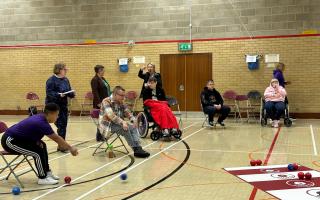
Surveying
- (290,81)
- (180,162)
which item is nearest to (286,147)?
(180,162)

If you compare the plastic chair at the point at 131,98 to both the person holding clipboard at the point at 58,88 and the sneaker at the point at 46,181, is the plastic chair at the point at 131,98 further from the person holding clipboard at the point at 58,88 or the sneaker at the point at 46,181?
the sneaker at the point at 46,181

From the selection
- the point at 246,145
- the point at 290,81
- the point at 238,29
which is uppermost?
the point at 238,29

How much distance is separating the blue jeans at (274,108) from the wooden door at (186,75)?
300cm

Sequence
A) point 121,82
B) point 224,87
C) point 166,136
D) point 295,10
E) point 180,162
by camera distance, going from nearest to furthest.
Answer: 1. point 180,162
2. point 166,136
3. point 295,10
4. point 224,87
5. point 121,82

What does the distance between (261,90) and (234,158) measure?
6.80 meters

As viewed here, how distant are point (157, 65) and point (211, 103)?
394 centimetres

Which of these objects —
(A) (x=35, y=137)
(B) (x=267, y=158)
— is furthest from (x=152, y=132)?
(A) (x=35, y=137)

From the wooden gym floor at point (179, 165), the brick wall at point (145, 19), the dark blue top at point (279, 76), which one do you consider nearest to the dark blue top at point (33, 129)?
the wooden gym floor at point (179, 165)

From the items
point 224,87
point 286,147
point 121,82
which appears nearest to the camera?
point 286,147

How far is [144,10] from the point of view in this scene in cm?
1370

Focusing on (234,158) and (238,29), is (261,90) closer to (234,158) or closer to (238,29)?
(238,29)

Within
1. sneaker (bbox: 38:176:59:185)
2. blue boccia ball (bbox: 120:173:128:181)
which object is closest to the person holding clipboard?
sneaker (bbox: 38:176:59:185)

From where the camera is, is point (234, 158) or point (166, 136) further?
point (166, 136)

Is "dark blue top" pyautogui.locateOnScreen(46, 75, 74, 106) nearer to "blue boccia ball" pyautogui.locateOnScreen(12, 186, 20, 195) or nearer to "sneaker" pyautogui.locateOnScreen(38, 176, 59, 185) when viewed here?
"sneaker" pyautogui.locateOnScreen(38, 176, 59, 185)
